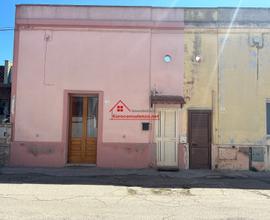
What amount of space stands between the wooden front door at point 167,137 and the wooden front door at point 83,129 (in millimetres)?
2417

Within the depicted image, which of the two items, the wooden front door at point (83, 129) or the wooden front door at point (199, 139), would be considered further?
the wooden front door at point (83, 129)

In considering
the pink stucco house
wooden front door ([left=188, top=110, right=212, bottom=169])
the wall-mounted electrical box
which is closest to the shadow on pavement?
wooden front door ([left=188, top=110, right=212, bottom=169])

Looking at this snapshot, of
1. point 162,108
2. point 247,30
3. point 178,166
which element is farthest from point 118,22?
point 178,166

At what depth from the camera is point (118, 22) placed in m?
14.2

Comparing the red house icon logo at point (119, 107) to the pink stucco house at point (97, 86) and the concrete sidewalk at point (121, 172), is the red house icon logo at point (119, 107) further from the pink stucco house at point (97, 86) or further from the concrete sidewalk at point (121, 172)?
the concrete sidewalk at point (121, 172)

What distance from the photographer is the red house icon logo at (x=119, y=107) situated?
14.0 m

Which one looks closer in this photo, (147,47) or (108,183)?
(108,183)

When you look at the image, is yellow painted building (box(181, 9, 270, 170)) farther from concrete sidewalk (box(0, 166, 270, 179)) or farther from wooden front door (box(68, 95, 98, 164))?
wooden front door (box(68, 95, 98, 164))

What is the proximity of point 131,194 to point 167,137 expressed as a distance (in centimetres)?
511

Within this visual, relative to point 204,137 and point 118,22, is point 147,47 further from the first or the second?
point 204,137

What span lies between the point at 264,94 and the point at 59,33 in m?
8.09

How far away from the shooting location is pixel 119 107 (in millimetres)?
14055

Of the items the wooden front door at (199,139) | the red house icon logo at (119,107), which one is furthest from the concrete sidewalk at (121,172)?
the red house icon logo at (119,107)

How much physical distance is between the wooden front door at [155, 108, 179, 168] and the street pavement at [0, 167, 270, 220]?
32.4 inches
